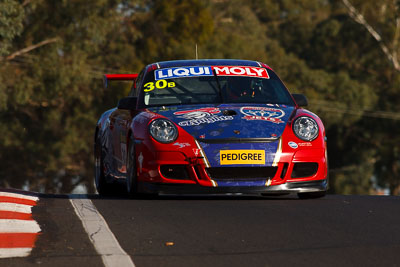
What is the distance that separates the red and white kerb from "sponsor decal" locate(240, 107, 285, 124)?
213 centimetres

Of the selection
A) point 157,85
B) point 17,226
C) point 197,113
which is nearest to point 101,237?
point 17,226

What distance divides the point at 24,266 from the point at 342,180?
5336 centimetres

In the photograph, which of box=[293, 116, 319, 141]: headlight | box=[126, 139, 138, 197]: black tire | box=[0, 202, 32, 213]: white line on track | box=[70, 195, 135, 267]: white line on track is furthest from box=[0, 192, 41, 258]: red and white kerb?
box=[293, 116, 319, 141]: headlight

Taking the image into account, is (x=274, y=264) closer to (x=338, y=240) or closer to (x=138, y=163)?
(x=338, y=240)

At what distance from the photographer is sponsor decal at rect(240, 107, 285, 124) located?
9609mm

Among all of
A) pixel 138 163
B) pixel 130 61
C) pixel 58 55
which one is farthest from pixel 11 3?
pixel 138 163

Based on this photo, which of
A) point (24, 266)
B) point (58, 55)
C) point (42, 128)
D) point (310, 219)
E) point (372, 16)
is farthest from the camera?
point (372, 16)


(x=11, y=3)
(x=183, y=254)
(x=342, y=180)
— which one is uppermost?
(x=183, y=254)

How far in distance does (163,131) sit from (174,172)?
0.39 metres

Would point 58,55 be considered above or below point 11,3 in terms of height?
below

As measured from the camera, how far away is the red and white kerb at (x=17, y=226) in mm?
6234

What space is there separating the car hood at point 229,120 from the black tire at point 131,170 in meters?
0.43

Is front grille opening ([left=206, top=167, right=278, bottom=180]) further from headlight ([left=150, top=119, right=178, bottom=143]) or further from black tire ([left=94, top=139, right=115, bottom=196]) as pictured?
black tire ([left=94, top=139, right=115, bottom=196])

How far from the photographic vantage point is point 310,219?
7.80m
